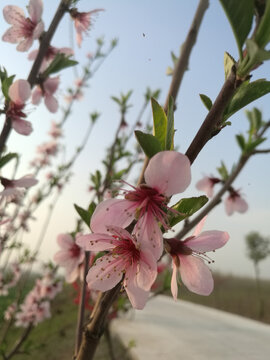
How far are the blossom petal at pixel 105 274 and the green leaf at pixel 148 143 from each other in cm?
16

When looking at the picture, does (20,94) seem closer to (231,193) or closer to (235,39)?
(235,39)

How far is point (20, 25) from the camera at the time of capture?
99 cm

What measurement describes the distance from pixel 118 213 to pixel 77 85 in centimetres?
246

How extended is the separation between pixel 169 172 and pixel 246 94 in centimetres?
12

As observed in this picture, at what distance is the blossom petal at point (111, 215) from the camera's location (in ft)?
1.17

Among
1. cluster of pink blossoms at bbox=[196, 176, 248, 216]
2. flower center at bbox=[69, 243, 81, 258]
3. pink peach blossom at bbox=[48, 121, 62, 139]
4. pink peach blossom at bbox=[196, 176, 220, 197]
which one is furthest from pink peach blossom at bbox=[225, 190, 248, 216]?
pink peach blossom at bbox=[48, 121, 62, 139]

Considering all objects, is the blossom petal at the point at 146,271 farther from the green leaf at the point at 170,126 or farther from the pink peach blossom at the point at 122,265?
the green leaf at the point at 170,126

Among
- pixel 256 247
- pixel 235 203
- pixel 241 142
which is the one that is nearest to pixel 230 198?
pixel 235 203

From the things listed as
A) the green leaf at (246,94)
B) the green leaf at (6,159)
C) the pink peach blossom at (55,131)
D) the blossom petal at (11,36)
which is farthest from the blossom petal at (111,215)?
the pink peach blossom at (55,131)

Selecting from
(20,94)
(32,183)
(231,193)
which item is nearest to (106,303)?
(32,183)

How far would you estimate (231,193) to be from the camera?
122cm

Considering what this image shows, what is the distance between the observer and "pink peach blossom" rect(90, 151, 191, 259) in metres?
0.34

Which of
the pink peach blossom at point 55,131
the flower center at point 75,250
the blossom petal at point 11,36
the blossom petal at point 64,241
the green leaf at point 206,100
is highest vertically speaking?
the blossom petal at point 11,36

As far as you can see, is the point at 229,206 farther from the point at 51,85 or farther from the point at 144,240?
the point at 144,240
